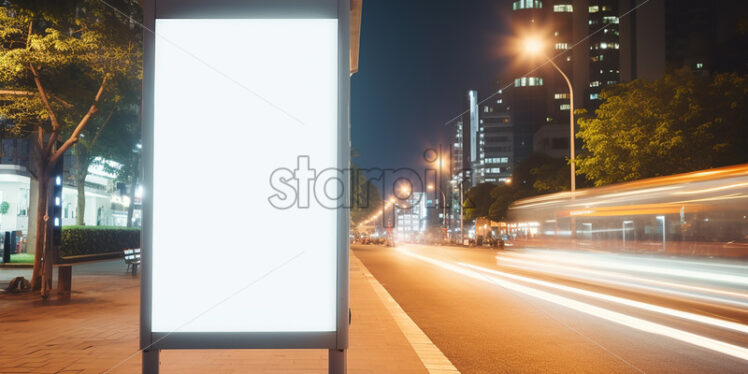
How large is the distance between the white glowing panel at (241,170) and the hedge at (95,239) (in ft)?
83.5

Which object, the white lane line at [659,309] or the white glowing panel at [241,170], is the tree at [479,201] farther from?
the white glowing panel at [241,170]

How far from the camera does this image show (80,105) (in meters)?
14.6

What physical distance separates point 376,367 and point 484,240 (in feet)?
226

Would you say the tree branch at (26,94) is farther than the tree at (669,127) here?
No

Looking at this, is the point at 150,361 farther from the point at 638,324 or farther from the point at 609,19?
the point at 609,19

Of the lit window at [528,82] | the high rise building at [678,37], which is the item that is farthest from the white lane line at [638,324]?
Result: the lit window at [528,82]

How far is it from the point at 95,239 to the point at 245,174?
2902 cm

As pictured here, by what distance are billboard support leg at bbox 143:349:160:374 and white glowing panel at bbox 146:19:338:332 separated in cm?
28

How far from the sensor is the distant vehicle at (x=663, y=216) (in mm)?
10641

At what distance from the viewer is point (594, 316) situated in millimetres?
10664

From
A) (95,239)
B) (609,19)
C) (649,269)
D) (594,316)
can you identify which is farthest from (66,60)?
(609,19)

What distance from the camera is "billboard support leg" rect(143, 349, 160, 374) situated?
164 inches

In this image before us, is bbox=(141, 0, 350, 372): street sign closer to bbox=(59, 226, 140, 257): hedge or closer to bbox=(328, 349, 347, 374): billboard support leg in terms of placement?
bbox=(328, 349, 347, 374): billboard support leg

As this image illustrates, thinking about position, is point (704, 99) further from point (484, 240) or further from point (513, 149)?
point (513, 149)
